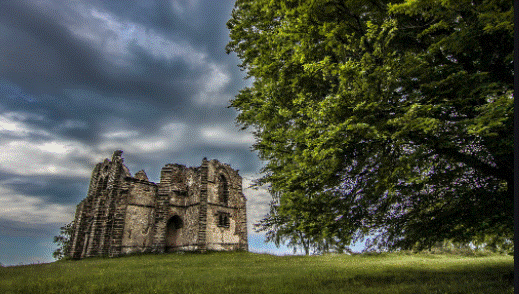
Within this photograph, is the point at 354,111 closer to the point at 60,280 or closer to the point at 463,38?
the point at 463,38

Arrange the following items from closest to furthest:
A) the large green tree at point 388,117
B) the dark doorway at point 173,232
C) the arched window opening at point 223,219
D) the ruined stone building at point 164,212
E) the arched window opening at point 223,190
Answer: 1. the large green tree at point 388,117
2. the ruined stone building at point 164,212
3. the arched window opening at point 223,219
4. the dark doorway at point 173,232
5. the arched window opening at point 223,190

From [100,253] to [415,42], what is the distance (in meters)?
27.5

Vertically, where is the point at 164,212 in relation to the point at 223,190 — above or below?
below

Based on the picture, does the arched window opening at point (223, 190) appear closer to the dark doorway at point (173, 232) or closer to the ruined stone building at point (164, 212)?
the ruined stone building at point (164, 212)

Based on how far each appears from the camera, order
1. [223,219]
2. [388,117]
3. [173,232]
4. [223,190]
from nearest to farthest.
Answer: [388,117]
[223,219]
[173,232]
[223,190]

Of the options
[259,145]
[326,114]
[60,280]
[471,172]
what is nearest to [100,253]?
[60,280]

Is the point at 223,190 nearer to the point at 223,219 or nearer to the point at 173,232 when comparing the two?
the point at 223,219

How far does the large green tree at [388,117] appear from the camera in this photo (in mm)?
5988

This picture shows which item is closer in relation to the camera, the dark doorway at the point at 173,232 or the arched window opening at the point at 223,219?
the arched window opening at the point at 223,219

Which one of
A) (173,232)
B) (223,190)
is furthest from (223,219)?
(173,232)

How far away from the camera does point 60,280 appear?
9766mm

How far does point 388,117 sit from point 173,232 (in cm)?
2678

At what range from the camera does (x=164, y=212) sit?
87.6ft

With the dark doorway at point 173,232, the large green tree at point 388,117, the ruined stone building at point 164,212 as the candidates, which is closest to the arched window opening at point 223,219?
the ruined stone building at point 164,212
